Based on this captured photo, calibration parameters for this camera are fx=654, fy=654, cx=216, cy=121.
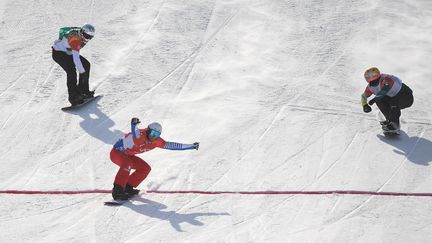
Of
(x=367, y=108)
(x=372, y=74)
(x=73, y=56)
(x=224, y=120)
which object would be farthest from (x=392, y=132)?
(x=73, y=56)

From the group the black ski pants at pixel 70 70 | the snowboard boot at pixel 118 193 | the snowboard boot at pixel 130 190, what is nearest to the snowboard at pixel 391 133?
the snowboard boot at pixel 130 190

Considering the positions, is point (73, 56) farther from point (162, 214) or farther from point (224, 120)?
point (162, 214)

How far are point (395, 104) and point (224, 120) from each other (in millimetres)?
3170

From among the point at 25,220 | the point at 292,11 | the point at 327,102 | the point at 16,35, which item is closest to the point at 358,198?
the point at 327,102

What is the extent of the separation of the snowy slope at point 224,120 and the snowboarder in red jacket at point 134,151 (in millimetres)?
321

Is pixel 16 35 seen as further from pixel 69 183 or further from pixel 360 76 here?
pixel 360 76

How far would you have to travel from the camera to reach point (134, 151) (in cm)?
1016

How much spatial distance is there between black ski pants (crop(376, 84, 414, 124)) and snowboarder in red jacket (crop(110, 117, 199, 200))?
3.87m

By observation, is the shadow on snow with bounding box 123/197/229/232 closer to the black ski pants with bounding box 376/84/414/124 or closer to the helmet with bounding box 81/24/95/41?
the helmet with bounding box 81/24/95/41

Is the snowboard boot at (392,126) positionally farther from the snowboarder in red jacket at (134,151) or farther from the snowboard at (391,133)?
the snowboarder in red jacket at (134,151)

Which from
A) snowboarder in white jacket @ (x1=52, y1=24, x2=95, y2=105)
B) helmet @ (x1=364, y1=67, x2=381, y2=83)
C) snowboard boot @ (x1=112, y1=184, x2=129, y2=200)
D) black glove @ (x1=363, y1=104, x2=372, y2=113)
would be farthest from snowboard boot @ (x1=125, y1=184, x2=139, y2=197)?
helmet @ (x1=364, y1=67, x2=381, y2=83)

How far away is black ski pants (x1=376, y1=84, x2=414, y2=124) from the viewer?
1180 centimetres

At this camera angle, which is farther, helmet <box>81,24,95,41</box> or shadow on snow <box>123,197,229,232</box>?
helmet <box>81,24,95,41</box>

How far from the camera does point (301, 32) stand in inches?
608
